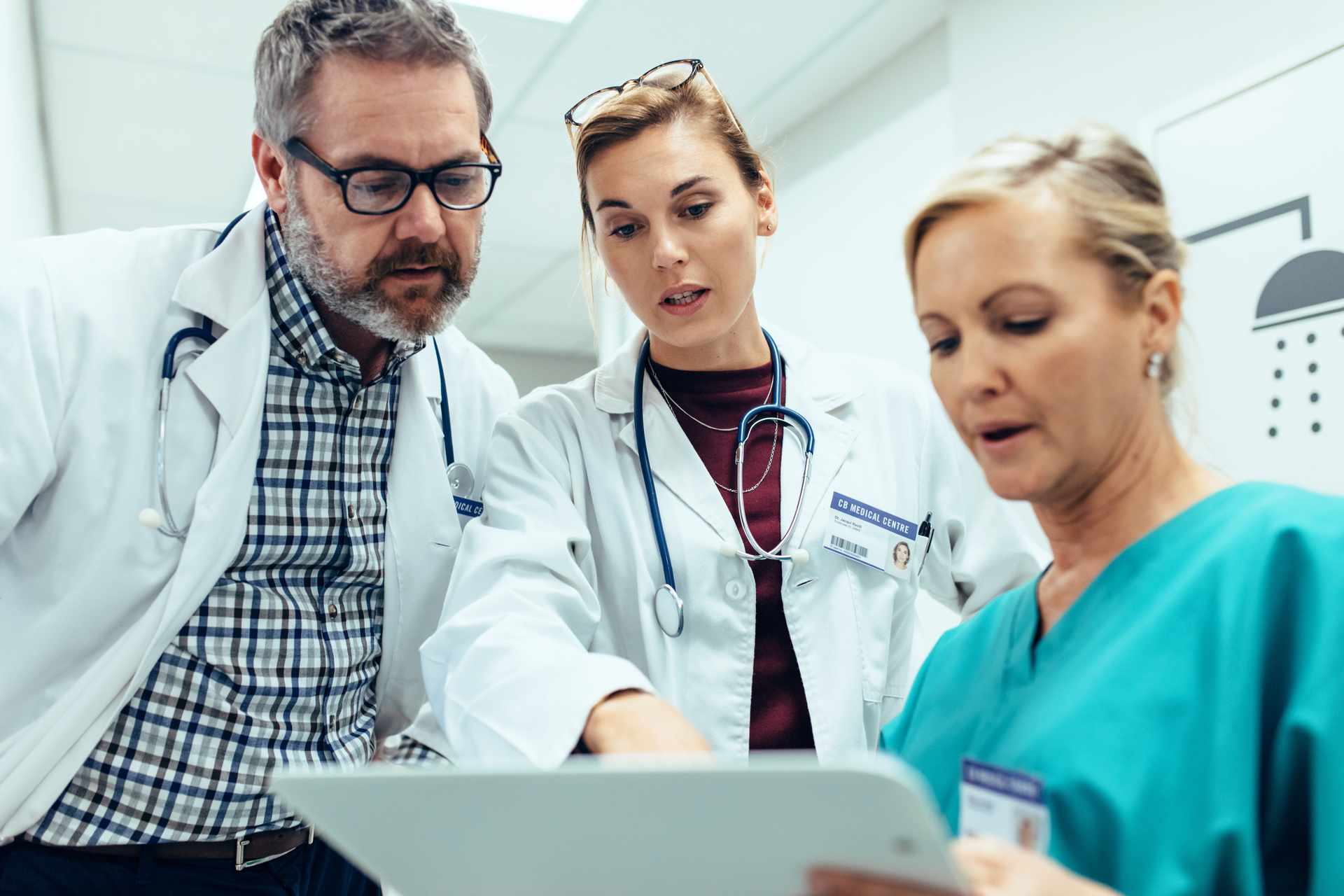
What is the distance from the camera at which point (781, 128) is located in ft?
13.6

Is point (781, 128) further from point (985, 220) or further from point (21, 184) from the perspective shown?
point (985, 220)

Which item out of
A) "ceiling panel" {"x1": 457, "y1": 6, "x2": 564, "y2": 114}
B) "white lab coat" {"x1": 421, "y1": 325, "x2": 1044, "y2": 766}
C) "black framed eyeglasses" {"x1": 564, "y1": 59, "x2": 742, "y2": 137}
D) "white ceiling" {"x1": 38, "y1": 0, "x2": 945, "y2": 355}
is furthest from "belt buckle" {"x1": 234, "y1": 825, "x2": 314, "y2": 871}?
"ceiling panel" {"x1": 457, "y1": 6, "x2": 564, "y2": 114}

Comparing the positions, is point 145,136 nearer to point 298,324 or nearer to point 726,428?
point 298,324

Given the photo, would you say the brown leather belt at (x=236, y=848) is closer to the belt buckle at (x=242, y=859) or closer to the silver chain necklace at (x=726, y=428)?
the belt buckle at (x=242, y=859)

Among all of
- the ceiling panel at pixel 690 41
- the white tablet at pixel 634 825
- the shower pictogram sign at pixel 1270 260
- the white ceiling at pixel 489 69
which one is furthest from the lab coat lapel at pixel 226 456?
the ceiling panel at pixel 690 41

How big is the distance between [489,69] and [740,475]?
2593 millimetres

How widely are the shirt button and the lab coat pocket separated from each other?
0.47 feet

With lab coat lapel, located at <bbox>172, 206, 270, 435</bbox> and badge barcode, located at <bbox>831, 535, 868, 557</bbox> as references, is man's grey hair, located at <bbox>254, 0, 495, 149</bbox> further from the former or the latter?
badge barcode, located at <bbox>831, 535, 868, 557</bbox>

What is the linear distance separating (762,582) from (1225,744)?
2.23 feet

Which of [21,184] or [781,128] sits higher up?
[781,128]

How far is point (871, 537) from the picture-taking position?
133 cm

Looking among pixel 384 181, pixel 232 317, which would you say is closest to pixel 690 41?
pixel 384 181

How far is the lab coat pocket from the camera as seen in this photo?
1309 mm

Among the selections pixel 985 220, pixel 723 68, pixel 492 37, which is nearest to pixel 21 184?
pixel 492 37
